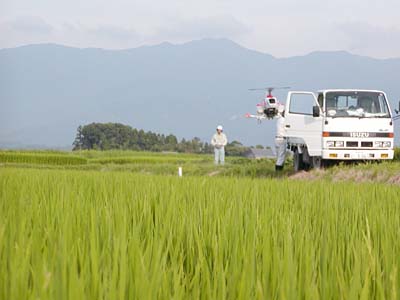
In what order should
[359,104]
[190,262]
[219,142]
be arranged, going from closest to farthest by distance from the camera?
1. [190,262]
2. [359,104]
3. [219,142]

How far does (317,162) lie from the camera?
1841cm

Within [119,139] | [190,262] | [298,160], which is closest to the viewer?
[190,262]

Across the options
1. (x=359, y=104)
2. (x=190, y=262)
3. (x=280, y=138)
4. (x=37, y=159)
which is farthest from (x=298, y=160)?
(x=37, y=159)

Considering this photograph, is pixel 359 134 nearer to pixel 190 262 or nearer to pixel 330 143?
pixel 330 143

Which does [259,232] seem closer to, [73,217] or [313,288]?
[73,217]

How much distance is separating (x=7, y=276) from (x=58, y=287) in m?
0.36

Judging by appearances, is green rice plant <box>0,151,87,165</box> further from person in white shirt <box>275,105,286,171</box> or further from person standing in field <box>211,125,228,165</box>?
person in white shirt <box>275,105,286,171</box>

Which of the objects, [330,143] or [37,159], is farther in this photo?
[37,159]

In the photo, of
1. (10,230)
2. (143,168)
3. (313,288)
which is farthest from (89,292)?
(143,168)

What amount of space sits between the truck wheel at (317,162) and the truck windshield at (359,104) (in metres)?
1.49

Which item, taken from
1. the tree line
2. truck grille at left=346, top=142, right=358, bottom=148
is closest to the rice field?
truck grille at left=346, top=142, right=358, bottom=148

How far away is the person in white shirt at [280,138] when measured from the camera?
63.2 feet

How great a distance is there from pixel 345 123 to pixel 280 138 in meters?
2.92

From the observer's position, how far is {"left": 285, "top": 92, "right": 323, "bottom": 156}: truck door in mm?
17391
